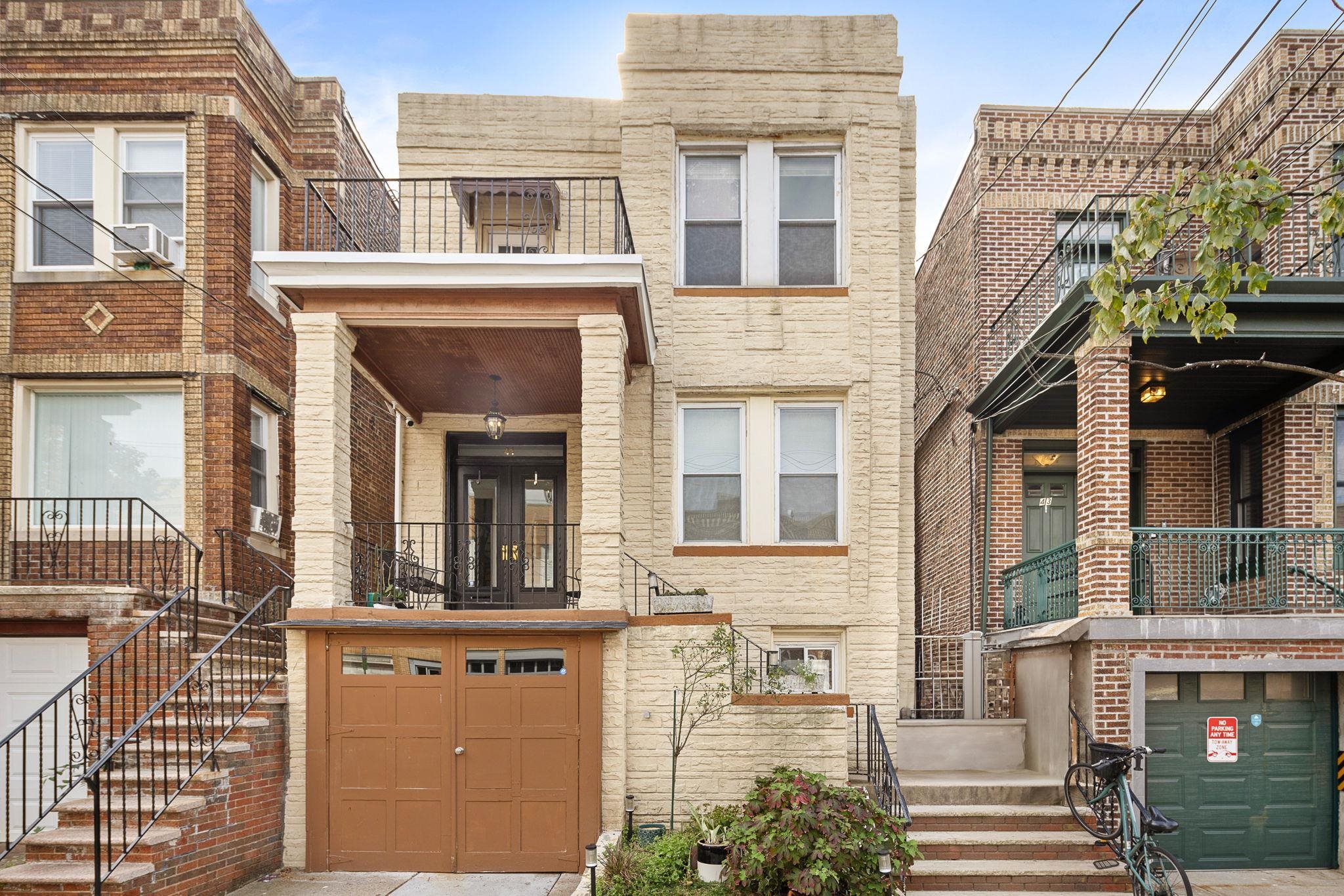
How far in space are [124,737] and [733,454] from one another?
6.84 m

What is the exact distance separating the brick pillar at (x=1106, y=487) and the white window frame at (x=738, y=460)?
12.0 ft

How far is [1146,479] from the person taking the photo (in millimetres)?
13961

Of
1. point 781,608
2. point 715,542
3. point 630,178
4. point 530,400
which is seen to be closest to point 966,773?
point 781,608

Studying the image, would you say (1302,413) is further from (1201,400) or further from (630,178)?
(630,178)

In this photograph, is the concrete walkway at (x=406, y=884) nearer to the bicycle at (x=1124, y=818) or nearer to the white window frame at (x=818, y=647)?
the white window frame at (x=818, y=647)

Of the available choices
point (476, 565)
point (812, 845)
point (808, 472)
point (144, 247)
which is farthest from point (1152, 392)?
point (144, 247)

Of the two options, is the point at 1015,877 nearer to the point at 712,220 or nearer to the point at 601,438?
the point at 601,438

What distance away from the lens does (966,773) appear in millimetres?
11312

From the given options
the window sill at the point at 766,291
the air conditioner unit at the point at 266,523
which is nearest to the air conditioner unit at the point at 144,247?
the air conditioner unit at the point at 266,523

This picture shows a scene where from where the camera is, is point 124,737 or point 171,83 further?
point 171,83

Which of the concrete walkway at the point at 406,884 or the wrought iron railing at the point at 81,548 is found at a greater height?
the wrought iron railing at the point at 81,548

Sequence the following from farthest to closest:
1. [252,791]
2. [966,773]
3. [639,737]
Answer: [966,773]
[639,737]
[252,791]

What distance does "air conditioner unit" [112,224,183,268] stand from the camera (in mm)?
11797

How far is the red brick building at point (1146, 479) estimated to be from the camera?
1045 centimetres
